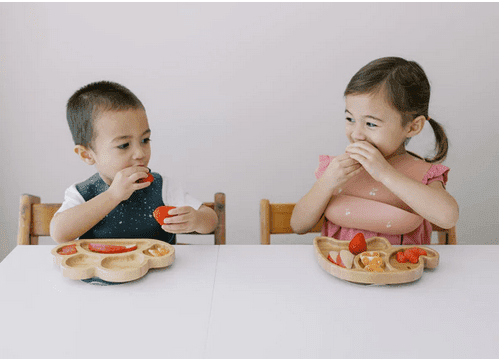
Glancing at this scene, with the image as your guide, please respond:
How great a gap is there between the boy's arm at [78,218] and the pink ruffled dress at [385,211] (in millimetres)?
549

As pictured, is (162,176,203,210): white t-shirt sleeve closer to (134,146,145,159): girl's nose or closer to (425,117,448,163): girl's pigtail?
(134,146,145,159): girl's nose

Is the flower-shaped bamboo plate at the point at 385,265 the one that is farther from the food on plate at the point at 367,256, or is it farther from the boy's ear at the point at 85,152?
the boy's ear at the point at 85,152

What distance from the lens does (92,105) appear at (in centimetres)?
104

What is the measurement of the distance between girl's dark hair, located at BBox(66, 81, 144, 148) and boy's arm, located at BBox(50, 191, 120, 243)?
0.15m

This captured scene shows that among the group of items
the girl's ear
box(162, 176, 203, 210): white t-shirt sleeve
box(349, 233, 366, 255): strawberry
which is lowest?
box(349, 233, 366, 255): strawberry

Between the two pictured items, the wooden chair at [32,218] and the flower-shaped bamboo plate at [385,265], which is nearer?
the flower-shaped bamboo plate at [385,265]

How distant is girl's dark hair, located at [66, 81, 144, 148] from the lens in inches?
40.4

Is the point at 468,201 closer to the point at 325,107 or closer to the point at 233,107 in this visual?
the point at 325,107

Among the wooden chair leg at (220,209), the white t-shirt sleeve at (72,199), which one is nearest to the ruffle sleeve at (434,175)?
the wooden chair leg at (220,209)

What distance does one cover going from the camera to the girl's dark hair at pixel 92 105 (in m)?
A: 1.03

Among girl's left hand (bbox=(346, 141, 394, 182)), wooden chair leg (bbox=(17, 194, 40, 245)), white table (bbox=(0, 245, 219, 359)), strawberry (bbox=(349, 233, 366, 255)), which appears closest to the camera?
white table (bbox=(0, 245, 219, 359))

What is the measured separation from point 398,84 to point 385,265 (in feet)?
1.40

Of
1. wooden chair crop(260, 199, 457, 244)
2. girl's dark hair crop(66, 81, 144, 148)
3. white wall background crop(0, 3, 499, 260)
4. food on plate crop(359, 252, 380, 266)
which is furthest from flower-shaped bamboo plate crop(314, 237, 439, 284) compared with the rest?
white wall background crop(0, 3, 499, 260)

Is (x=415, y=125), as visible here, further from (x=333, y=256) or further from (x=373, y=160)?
(x=333, y=256)
